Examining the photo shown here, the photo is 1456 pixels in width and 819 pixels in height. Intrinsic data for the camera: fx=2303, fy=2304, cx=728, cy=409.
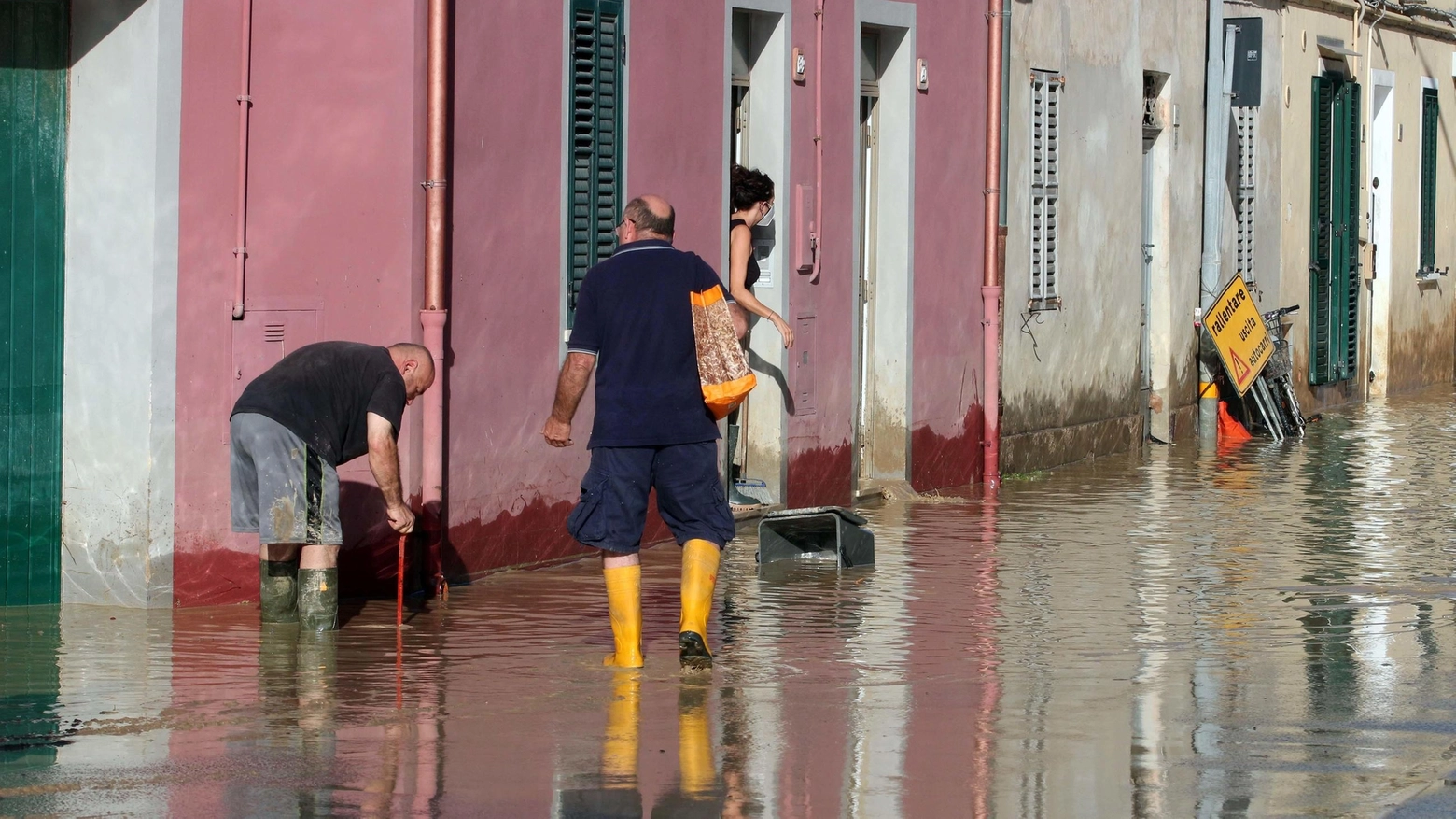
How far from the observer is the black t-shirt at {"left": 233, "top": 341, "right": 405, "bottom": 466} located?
8.70m

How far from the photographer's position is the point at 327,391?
8.77m

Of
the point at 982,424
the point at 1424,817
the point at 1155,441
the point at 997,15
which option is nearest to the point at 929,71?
the point at 997,15

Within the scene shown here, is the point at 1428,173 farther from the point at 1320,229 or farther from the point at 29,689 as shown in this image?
the point at 29,689

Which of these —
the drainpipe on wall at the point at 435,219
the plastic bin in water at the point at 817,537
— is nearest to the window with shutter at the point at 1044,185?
the plastic bin in water at the point at 817,537

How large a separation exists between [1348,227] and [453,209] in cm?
1388

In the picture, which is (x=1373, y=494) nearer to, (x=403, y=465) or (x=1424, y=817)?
(x=403, y=465)

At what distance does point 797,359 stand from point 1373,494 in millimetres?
3954

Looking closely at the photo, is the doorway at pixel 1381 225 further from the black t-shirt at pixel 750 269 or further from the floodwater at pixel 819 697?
the black t-shirt at pixel 750 269

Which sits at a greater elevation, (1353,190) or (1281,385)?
(1353,190)

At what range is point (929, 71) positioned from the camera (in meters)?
14.2

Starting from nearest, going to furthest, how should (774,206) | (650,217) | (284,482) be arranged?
(650,217) → (284,482) → (774,206)

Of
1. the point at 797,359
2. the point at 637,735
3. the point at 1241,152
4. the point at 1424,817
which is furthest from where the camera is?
the point at 1241,152

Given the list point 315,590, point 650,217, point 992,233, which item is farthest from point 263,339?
point 992,233

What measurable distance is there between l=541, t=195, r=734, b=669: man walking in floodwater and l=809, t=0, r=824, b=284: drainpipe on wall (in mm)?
4743
